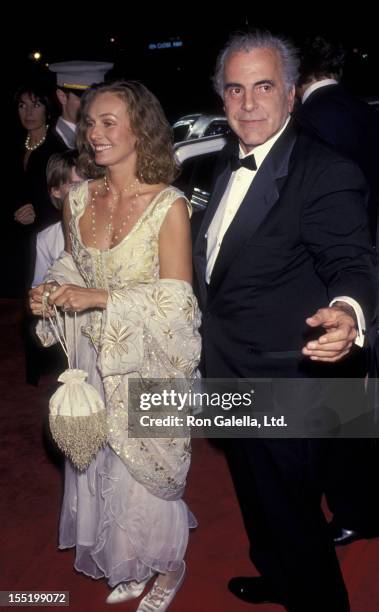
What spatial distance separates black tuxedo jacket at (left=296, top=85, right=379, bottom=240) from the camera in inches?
121

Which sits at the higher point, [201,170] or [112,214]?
[201,170]

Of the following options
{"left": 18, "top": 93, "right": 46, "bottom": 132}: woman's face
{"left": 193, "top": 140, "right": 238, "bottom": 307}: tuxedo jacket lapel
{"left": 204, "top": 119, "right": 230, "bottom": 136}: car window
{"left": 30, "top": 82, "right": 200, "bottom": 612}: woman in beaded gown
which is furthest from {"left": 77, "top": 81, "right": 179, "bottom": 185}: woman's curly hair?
{"left": 204, "top": 119, "right": 230, "bottom": 136}: car window

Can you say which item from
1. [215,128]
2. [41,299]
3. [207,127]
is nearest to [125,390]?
[41,299]

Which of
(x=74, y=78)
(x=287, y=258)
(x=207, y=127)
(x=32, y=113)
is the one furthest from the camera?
(x=207, y=127)

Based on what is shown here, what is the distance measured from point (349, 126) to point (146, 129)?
1.33 metres

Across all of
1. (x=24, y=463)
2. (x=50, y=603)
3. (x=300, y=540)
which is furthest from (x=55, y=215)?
(x=300, y=540)

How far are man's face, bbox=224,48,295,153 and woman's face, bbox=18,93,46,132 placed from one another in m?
2.57

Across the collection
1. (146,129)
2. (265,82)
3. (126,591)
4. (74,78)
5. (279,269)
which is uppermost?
(74,78)

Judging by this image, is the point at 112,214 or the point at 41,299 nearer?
the point at 41,299

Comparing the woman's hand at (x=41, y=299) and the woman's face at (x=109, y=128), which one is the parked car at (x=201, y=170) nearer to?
the woman's face at (x=109, y=128)

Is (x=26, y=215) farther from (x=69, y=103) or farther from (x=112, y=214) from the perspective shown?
(x=112, y=214)

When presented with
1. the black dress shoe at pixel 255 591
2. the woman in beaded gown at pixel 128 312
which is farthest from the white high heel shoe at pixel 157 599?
the black dress shoe at pixel 255 591

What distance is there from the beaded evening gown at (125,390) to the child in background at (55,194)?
69 cm

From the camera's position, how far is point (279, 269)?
1854 millimetres
